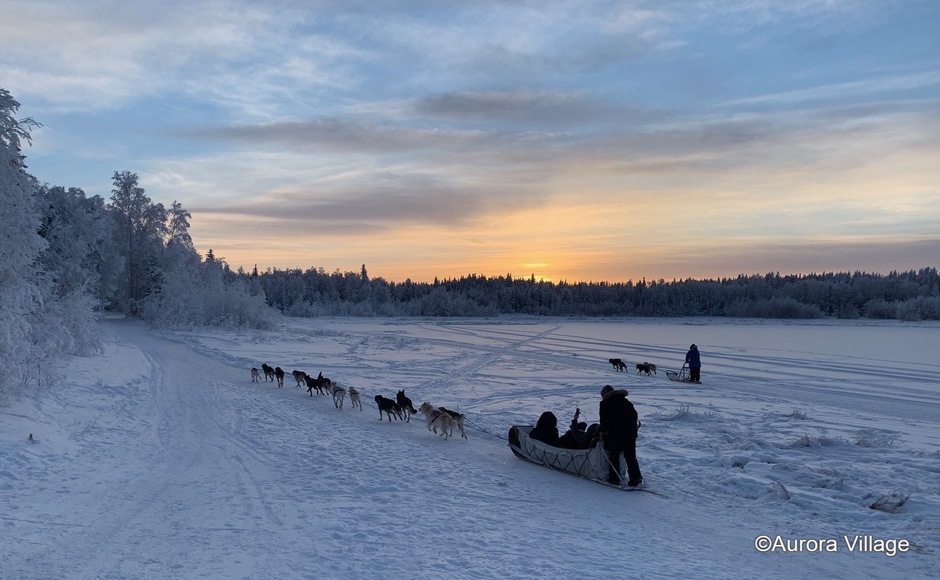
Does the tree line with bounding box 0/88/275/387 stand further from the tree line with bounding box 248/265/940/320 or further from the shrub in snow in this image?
the tree line with bounding box 248/265/940/320

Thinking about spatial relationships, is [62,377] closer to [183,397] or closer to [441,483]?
[183,397]

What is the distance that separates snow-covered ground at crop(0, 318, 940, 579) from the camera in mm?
5832

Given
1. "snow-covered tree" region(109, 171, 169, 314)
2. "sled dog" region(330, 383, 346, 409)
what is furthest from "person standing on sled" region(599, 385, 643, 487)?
"snow-covered tree" region(109, 171, 169, 314)

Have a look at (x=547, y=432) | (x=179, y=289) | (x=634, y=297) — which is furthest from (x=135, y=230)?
(x=634, y=297)

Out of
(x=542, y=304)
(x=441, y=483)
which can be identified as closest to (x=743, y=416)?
(x=441, y=483)

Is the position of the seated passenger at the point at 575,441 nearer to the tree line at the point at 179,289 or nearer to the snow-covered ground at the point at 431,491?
the snow-covered ground at the point at 431,491

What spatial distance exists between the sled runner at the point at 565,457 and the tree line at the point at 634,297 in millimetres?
92320

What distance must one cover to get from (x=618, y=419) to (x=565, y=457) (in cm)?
121

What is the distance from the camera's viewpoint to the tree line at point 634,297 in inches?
4003

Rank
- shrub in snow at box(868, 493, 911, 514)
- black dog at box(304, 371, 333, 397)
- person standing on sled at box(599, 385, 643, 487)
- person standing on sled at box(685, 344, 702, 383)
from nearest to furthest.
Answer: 1. shrub in snow at box(868, 493, 911, 514)
2. person standing on sled at box(599, 385, 643, 487)
3. black dog at box(304, 371, 333, 397)
4. person standing on sled at box(685, 344, 702, 383)

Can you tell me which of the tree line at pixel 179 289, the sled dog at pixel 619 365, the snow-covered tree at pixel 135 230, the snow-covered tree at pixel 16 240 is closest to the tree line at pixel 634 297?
the tree line at pixel 179 289

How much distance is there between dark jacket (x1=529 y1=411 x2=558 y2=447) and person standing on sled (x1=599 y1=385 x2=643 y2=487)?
4.66ft

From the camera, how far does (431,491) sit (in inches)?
328

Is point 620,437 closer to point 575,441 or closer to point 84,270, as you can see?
point 575,441
